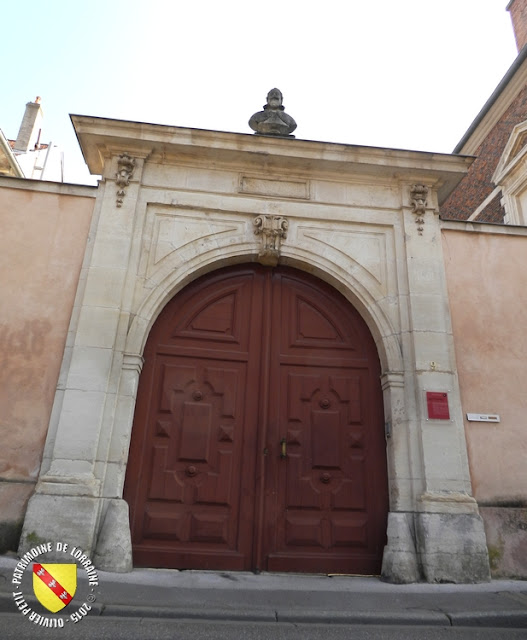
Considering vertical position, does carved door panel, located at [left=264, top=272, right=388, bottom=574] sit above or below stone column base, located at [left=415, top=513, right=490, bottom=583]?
above

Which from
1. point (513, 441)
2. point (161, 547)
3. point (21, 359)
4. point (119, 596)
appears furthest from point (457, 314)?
point (21, 359)

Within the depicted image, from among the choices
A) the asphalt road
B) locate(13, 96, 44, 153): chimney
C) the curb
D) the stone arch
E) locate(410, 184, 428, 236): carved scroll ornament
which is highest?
locate(13, 96, 44, 153): chimney

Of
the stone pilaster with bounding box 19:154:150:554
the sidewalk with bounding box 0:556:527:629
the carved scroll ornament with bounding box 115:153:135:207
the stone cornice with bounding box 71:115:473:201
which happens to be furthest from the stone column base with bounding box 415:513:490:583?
the carved scroll ornament with bounding box 115:153:135:207

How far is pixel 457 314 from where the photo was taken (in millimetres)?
4820

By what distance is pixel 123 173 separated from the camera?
192 inches

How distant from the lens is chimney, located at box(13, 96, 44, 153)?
44.1 feet

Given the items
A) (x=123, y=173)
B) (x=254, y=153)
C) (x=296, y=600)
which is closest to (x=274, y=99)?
(x=254, y=153)

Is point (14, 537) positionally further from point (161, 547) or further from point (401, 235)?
point (401, 235)

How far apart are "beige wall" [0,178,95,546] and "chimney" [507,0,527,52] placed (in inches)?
415

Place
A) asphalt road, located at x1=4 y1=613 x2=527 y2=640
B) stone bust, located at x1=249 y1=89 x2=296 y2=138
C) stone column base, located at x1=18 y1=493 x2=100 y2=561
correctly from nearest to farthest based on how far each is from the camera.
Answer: asphalt road, located at x1=4 y1=613 x2=527 y2=640 < stone column base, located at x1=18 y1=493 x2=100 y2=561 < stone bust, located at x1=249 y1=89 x2=296 y2=138

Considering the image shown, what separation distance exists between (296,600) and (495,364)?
2916 millimetres

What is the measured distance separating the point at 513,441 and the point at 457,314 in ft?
4.24

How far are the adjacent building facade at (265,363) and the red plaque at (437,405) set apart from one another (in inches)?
0.8

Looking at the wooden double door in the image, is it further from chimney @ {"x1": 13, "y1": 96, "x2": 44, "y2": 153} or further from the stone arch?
chimney @ {"x1": 13, "y1": 96, "x2": 44, "y2": 153}
